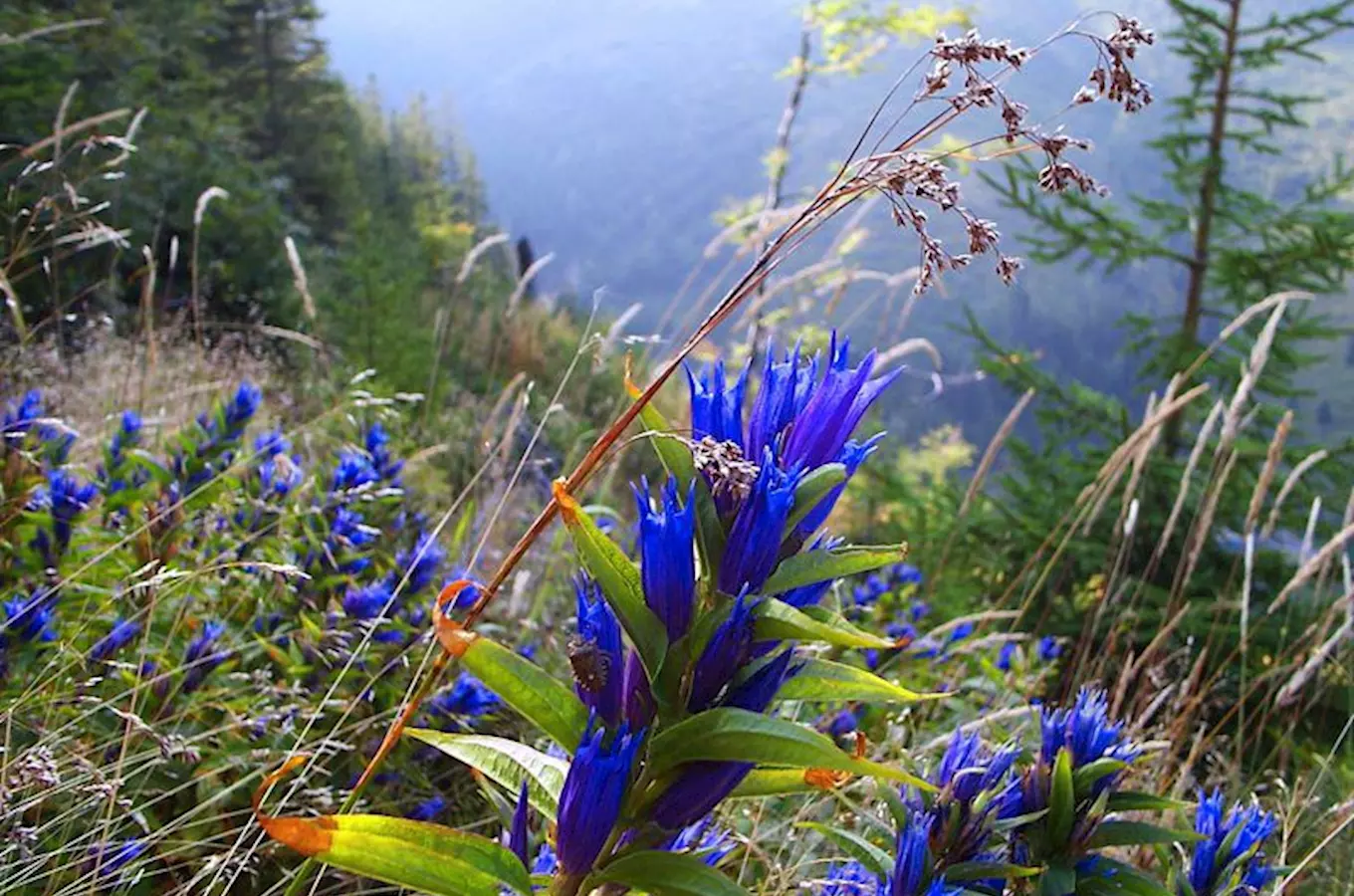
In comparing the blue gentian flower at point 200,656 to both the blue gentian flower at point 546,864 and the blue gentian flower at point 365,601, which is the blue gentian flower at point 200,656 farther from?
the blue gentian flower at point 546,864

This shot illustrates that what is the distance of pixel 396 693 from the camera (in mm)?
1782

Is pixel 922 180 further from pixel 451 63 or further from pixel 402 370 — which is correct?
pixel 451 63

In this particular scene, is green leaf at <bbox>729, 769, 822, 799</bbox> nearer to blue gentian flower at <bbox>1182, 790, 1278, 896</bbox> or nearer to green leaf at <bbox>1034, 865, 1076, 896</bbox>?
green leaf at <bbox>1034, 865, 1076, 896</bbox>

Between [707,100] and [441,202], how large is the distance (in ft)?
78.9

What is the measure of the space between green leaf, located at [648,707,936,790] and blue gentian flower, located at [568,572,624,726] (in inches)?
2.6

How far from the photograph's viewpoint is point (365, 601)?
178 cm

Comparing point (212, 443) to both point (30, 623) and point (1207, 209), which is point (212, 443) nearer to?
point (30, 623)

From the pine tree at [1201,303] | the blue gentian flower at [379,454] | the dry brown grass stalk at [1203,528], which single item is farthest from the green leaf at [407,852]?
the pine tree at [1201,303]

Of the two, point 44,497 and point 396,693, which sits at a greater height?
point 44,497

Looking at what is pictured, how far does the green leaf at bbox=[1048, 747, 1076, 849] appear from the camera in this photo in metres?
1.04

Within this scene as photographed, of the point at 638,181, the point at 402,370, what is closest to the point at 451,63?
the point at 638,181

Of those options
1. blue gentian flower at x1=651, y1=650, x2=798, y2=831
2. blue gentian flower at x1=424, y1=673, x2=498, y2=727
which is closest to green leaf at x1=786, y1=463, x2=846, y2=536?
blue gentian flower at x1=651, y1=650, x2=798, y2=831

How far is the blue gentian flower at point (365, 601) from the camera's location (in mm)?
1775

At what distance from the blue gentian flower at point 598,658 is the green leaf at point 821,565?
0.44ft
